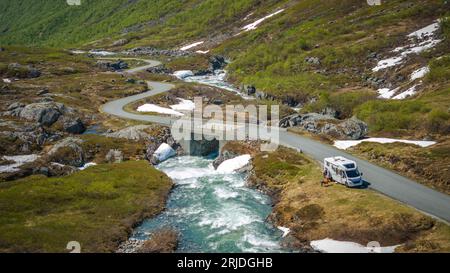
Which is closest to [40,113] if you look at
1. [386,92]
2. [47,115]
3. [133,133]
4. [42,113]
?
[42,113]

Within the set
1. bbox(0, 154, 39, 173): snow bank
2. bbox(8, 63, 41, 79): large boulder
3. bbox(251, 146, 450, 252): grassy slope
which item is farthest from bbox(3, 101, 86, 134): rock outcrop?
bbox(8, 63, 41, 79): large boulder

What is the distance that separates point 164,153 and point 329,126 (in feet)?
87.3

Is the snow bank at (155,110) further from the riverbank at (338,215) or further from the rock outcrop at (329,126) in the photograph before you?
the riverbank at (338,215)

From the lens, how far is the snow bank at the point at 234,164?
2304 inches

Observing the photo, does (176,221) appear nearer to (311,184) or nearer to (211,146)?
(311,184)

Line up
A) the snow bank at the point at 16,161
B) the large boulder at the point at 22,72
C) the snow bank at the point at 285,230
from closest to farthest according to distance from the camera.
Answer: the snow bank at the point at 285,230, the snow bank at the point at 16,161, the large boulder at the point at 22,72

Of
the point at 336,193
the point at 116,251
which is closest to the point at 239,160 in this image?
the point at 336,193

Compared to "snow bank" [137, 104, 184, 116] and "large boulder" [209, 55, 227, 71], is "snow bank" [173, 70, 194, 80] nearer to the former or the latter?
"large boulder" [209, 55, 227, 71]

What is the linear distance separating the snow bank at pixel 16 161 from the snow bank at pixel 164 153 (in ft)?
56.5

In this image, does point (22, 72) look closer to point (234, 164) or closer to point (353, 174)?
point (234, 164)

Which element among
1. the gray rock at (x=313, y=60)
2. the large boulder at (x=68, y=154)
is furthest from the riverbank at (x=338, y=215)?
the gray rock at (x=313, y=60)

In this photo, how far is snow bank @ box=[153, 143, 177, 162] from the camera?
213 feet

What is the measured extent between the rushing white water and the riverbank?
186cm
